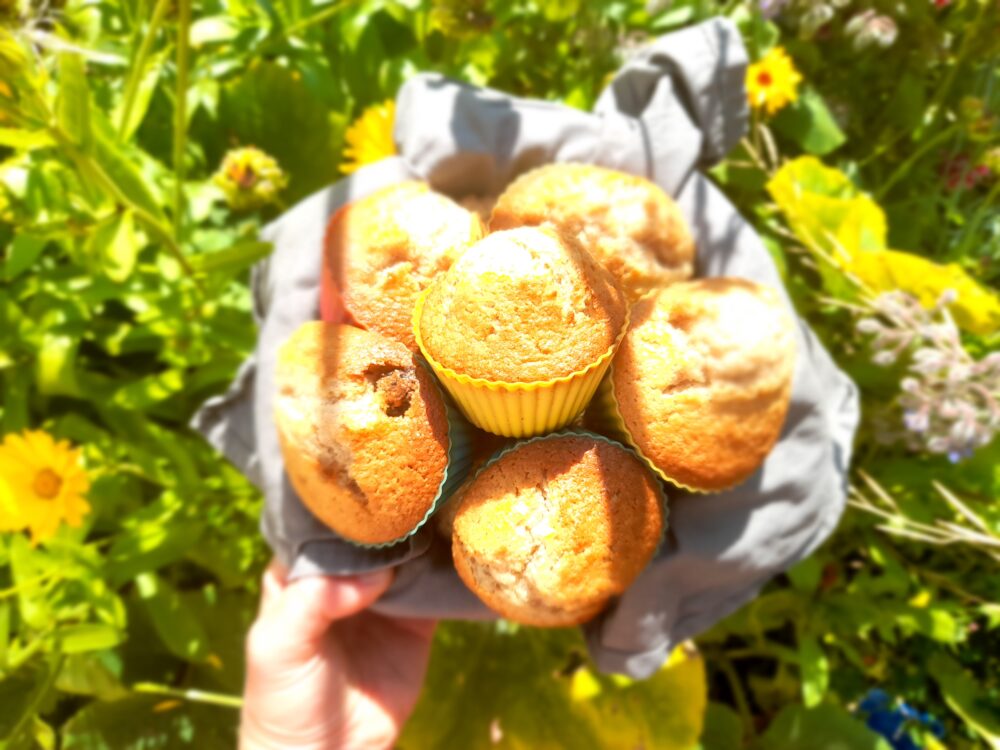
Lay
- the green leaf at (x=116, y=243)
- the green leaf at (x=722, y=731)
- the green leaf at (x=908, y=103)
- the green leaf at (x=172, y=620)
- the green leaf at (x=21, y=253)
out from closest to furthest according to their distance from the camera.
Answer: the green leaf at (x=116, y=243) < the green leaf at (x=21, y=253) < the green leaf at (x=172, y=620) < the green leaf at (x=908, y=103) < the green leaf at (x=722, y=731)

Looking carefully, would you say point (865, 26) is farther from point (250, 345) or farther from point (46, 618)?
point (46, 618)

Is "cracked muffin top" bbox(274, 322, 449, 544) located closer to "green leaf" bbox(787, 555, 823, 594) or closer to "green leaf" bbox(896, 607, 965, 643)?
"green leaf" bbox(787, 555, 823, 594)

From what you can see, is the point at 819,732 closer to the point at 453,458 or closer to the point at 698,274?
the point at 698,274

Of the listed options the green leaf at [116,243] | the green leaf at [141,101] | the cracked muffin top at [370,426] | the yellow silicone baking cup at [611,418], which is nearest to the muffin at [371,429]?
the cracked muffin top at [370,426]

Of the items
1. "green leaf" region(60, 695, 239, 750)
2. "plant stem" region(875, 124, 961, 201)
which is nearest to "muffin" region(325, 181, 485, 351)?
"plant stem" region(875, 124, 961, 201)

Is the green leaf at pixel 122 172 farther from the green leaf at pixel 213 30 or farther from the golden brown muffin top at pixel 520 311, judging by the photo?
the golden brown muffin top at pixel 520 311

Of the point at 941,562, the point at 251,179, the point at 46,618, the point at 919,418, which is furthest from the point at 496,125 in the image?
the point at 941,562
